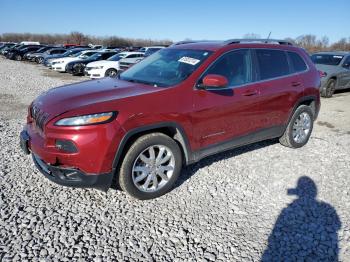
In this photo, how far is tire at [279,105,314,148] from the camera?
537 centimetres

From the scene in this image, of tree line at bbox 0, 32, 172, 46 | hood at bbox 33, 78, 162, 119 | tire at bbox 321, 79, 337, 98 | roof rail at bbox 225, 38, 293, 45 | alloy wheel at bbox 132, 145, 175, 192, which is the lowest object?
alloy wheel at bbox 132, 145, 175, 192

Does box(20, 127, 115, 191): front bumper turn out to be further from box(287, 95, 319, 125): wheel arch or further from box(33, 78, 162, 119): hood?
box(287, 95, 319, 125): wheel arch

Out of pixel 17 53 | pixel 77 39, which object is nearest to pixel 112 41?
pixel 77 39

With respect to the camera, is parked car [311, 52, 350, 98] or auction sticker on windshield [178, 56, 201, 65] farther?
parked car [311, 52, 350, 98]

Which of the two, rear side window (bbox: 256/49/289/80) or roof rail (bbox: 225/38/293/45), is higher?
roof rail (bbox: 225/38/293/45)

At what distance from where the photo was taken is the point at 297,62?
211 inches

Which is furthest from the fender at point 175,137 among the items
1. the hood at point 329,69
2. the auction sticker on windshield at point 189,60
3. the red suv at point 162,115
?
the hood at point 329,69

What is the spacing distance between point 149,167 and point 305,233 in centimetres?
179

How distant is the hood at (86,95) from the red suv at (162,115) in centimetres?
1

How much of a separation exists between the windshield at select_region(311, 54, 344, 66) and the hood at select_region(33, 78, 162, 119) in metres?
10.6

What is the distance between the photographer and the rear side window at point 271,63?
4.64 meters

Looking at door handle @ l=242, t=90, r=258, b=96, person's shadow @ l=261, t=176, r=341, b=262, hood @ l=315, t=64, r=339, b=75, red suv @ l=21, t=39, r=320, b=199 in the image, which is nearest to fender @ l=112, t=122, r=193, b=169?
red suv @ l=21, t=39, r=320, b=199

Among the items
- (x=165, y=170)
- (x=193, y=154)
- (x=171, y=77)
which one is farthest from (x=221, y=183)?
(x=171, y=77)

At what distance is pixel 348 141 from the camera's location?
20.3 ft
